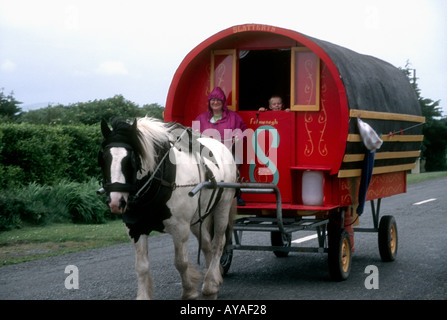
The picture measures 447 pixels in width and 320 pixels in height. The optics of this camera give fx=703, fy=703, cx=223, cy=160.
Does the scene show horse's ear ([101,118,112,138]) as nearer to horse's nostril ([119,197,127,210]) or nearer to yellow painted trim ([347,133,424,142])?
horse's nostril ([119,197,127,210])

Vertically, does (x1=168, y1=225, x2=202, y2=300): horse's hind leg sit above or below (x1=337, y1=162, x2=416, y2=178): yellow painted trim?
below

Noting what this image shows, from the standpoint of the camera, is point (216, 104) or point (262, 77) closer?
point (216, 104)

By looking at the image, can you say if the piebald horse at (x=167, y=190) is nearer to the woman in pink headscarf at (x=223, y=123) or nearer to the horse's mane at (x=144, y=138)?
the horse's mane at (x=144, y=138)

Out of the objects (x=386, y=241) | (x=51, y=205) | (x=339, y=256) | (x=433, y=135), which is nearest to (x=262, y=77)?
(x=386, y=241)

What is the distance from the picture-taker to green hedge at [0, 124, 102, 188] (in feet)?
44.6

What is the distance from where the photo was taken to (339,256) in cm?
784

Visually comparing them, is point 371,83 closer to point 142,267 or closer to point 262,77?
point 262,77

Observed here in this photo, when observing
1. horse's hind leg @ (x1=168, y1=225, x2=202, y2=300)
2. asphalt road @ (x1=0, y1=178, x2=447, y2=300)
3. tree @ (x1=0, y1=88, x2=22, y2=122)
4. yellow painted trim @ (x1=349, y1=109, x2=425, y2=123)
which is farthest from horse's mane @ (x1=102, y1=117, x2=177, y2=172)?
tree @ (x1=0, y1=88, x2=22, y2=122)

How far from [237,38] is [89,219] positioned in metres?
6.17

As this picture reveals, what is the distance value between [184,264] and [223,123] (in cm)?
220

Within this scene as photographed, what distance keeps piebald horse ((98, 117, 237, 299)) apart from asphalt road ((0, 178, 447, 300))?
0.64 metres

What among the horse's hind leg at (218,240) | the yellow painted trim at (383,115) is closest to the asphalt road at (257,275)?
the horse's hind leg at (218,240)

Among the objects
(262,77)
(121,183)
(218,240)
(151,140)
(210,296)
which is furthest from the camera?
(262,77)
